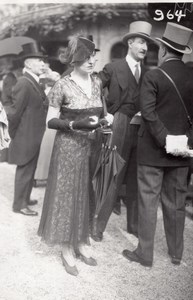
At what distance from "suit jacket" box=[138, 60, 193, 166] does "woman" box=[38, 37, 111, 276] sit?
1.14 ft

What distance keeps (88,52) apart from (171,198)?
1224mm

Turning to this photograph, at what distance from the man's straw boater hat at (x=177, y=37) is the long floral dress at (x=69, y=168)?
0.57 metres

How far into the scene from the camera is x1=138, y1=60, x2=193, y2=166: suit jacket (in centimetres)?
264

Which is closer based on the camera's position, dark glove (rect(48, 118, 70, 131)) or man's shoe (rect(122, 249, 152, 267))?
dark glove (rect(48, 118, 70, 131))

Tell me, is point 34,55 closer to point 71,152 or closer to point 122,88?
point 122,88

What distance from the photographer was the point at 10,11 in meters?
3.51

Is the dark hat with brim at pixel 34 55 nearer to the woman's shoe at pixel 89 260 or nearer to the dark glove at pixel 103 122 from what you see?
the dark glove at pixel 103 122

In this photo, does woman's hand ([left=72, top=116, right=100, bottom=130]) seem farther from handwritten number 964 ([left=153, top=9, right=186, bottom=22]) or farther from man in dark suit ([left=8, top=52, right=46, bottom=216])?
man in dark suit ([left=8, top=52, right=46, bottom=216])

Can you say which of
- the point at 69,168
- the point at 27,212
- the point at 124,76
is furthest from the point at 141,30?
the point at 27,212

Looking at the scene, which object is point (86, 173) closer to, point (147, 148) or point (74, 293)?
point (147, 148)

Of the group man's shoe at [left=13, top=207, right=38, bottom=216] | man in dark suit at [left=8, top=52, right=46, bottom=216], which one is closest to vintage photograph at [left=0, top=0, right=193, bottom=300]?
man's shoe at [left=13, top=207, right=38, bottom=216]

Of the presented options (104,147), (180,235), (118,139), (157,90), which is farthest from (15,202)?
(157,90)

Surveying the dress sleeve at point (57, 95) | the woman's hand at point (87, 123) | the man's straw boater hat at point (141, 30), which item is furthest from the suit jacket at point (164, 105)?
the man's straw boater hat at point (141, 30)

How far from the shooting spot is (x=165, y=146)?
270cm
